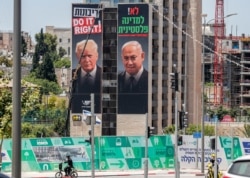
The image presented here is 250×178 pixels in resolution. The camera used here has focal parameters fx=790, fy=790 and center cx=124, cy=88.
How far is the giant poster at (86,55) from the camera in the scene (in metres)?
97.3

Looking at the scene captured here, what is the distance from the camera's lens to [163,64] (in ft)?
338

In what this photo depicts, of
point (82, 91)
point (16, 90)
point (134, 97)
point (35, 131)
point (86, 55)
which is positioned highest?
point (86, 55)

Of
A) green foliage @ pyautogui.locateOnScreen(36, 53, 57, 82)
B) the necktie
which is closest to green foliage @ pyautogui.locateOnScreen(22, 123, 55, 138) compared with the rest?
the necktie

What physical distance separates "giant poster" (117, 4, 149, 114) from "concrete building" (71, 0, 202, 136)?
1.12m

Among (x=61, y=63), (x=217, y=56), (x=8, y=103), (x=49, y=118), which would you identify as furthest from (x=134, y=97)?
(x=61, y=63)

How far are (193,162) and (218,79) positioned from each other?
339 feet

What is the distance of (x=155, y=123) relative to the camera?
99.5m

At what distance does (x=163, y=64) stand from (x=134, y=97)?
27.3 ft

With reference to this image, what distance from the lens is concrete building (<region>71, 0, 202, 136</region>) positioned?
3853 inches

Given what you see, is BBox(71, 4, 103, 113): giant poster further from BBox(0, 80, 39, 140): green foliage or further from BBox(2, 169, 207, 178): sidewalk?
BBox(0, 80, 39, 140): green foliage

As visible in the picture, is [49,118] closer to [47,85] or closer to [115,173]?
[47,85]

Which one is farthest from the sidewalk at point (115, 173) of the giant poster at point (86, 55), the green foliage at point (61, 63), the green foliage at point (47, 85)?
the green foliage at point (61, 63)

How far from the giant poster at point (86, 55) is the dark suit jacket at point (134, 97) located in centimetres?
283

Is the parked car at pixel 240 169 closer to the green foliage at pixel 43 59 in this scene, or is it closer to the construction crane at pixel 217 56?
the construction crane at pixel 217 56
